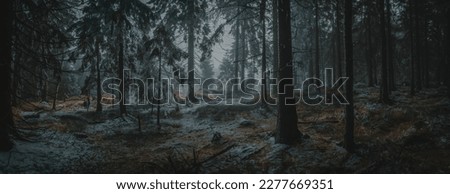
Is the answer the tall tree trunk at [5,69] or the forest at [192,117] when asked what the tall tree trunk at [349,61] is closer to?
the forest at [192,117]

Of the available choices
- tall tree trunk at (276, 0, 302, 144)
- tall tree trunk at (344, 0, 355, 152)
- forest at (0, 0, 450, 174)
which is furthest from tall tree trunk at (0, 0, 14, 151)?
tall tree trunk at (344, 0, 355, 152)

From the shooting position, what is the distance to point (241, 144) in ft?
40.6

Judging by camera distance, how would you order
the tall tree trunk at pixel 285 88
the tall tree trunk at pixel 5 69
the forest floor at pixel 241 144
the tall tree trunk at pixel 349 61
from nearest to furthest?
the forest floor at pixel 241 144
the tall tree trunk at pixel 5 69
the tall tree trunk at pixel 349 61
the tall tree trunk at pixel 285 88

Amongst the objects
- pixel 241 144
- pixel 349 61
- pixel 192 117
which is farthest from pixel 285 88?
pixel 192 117

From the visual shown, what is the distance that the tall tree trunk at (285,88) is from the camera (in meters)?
11.3

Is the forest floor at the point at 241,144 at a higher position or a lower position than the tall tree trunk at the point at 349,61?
lower

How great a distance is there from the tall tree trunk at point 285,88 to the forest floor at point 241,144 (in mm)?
494

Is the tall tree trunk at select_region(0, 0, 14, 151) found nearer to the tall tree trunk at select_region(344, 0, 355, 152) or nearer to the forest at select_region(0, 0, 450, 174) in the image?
the forest at select_region(0, 0, 450, 174)

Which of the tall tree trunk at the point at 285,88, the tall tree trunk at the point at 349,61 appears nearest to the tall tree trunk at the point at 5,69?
the tall tree trunk at the point at 285,88

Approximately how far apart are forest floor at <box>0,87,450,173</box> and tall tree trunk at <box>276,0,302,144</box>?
49 centimetres

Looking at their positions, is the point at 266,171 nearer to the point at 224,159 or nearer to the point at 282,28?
the point at 224,159

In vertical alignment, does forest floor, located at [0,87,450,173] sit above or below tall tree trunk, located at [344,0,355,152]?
below

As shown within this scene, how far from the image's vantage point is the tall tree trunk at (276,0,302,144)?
11.3 meters

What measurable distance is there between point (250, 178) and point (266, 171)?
1.14m
